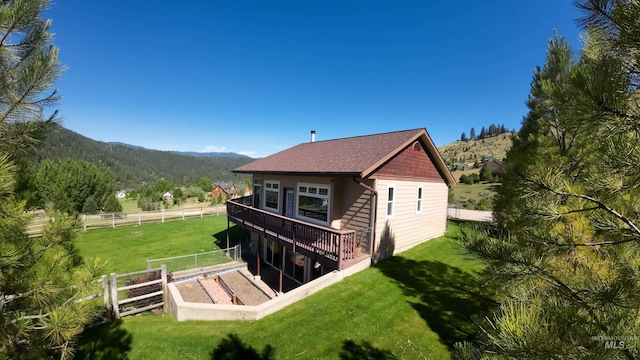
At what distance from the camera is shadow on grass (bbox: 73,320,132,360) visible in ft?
21.2

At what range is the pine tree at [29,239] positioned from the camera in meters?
2.94

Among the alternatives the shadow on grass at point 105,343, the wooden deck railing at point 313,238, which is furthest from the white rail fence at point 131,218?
A: the wooden deck railing at point 313,238

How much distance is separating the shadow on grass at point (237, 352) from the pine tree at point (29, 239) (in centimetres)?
332

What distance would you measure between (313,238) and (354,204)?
7.47 ft

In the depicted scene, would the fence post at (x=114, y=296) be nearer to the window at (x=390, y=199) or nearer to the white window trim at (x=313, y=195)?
the white window trim at (x=313, y=195)

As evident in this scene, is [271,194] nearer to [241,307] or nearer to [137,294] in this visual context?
[137,294]

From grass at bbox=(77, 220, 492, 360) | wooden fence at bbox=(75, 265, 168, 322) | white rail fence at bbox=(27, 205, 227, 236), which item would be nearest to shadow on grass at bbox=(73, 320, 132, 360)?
grass at bbox=(77, 220, 492, 360)

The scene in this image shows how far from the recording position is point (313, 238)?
9797 millimetres

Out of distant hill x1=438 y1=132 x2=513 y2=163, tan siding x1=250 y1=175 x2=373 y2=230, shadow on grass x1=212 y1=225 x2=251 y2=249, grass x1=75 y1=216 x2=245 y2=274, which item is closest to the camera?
tan siding x1=250 y1=175 x2=373 y2=230

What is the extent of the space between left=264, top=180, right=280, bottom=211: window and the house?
57 millimetres

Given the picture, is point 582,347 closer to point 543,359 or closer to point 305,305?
point 543,359

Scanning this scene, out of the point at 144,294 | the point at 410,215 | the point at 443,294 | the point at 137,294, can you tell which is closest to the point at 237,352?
the point at 144,294

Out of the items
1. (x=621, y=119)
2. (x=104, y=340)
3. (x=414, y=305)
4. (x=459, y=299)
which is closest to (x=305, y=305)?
(x=414, y=305)

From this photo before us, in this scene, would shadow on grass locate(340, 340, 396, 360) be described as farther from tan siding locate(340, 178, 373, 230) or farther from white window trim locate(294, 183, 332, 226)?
white window trim locate(294, 183, 332, 226)
